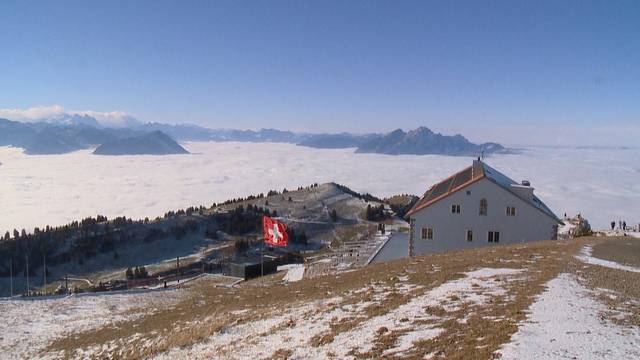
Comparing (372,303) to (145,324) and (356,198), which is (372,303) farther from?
(356,198)

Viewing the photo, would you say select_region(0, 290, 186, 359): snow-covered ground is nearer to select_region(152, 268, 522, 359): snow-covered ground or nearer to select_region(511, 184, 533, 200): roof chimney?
select_region(152, 268, 522, 359): snow-covered ground

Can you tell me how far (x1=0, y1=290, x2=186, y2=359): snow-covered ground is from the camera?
21.6 meters

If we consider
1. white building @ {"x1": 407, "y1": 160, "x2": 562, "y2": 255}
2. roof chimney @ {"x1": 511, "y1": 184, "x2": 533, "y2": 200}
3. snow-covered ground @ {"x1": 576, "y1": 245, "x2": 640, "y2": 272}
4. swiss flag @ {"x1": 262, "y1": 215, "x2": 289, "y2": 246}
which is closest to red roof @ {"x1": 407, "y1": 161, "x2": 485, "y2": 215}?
white building @ {"x1": 407, "y1": 160, "x2": 562, "y2": 255}

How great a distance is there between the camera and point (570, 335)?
10992mm

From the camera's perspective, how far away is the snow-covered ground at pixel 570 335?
32.3 ft

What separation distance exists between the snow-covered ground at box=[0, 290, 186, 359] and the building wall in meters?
19.7

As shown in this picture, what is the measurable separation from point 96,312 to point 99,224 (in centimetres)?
6055

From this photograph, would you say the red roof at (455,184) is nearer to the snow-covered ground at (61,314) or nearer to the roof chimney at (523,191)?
the roof chimney at (523,191)

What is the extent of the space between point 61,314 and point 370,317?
65.4ft

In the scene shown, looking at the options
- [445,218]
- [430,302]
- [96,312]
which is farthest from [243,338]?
[445,218]

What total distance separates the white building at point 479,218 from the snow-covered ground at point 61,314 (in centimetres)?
1961

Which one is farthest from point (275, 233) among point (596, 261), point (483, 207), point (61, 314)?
point (596, 261)

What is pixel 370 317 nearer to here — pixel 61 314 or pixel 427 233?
pixel 61 314

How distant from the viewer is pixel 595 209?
12294cm
